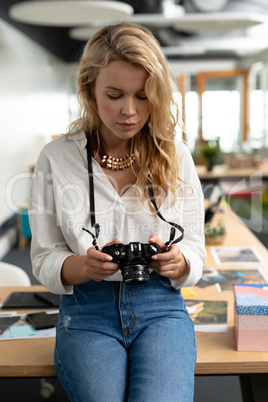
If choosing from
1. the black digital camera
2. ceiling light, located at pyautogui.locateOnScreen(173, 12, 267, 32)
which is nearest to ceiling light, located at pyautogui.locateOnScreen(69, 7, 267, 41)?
ceiling light, located at pyautogui.locateOnScreen(173, 12, 267, 32)

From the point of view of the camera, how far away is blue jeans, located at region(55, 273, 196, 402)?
1287mm

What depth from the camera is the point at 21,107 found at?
7.08 m

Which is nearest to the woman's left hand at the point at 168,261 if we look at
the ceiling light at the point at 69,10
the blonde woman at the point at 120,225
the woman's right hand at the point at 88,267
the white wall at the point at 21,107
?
the blonde woman at the point at 120,225

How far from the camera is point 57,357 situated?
1.44 m

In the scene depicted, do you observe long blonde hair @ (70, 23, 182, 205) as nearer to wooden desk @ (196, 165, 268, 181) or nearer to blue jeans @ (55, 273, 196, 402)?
blue jeans @ (55, 273, 196, 402)

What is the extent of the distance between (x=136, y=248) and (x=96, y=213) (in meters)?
0.25

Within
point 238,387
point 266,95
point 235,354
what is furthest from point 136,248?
point 266,95

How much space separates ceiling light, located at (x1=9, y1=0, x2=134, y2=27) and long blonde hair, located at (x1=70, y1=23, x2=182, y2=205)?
2.56m

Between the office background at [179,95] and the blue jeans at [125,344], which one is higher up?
the office background at [179,95]

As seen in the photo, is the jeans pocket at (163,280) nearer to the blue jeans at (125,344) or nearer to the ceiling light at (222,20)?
the blue jeans at (125,344)

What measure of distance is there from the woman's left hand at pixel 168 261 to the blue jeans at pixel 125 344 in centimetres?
7

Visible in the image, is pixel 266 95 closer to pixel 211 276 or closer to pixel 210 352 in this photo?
pixel 211 276

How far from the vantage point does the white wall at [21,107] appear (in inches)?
243

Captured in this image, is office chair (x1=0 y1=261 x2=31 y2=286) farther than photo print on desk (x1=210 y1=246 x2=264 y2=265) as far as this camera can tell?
No
